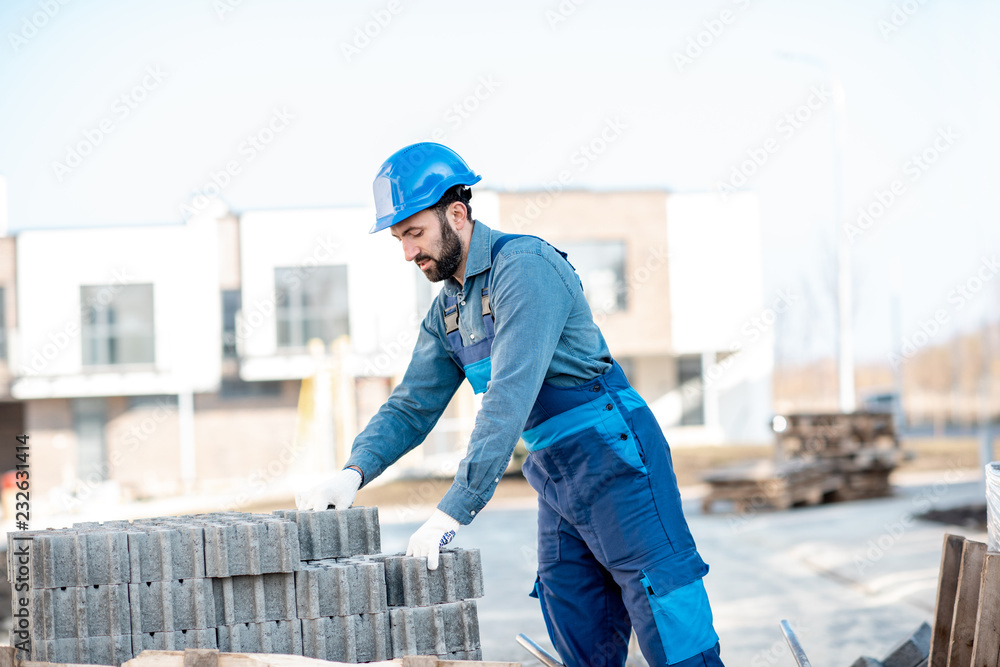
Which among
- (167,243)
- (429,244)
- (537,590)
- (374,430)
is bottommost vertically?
(537,590)

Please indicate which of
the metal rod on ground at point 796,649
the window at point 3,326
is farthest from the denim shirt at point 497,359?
the window at point 3,326

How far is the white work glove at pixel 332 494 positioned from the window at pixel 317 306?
21.9 metres

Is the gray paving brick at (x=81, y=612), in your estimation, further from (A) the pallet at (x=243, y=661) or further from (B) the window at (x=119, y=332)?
(B) the window at (x=119, y=332)

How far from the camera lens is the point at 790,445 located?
14.5 m

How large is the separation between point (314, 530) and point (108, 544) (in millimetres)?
577

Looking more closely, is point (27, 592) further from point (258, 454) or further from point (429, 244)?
point (258, 454)

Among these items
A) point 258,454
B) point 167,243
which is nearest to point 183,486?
point 258,454

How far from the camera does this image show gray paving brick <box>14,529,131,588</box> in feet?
8.63

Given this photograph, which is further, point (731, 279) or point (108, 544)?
point (731, 279)

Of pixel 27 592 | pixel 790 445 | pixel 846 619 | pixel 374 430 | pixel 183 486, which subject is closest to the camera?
pixel 27 592

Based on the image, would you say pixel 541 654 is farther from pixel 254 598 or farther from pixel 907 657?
pixel 907 657

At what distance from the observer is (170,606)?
8.70ft

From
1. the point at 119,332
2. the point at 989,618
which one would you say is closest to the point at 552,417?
the point at 989,618

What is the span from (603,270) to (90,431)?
1431 cm
